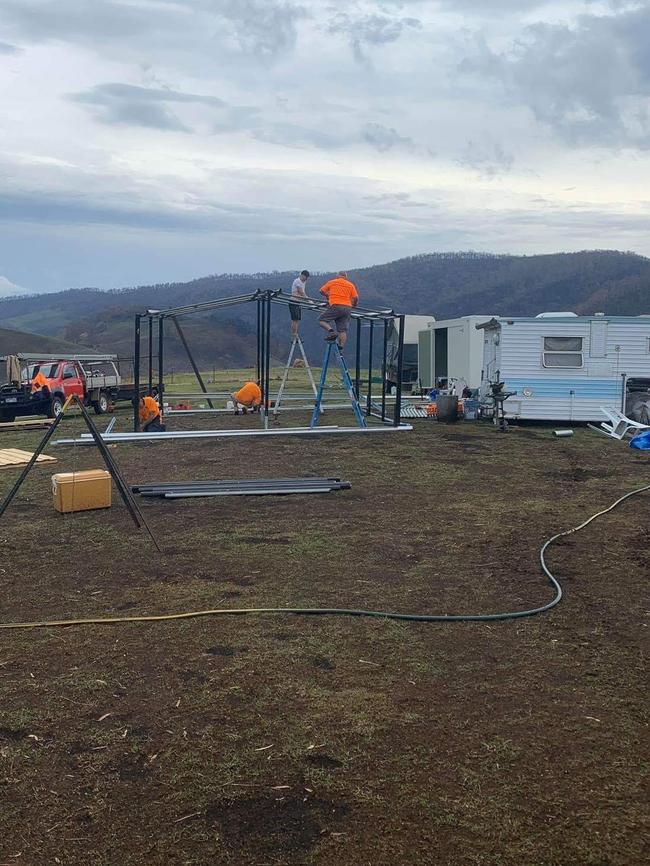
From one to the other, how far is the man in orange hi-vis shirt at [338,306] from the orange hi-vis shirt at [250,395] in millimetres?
4029

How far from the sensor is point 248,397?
18984mm

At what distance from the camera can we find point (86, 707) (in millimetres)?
4047

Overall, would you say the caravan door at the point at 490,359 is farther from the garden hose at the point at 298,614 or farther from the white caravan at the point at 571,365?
the garden hose at the point at 298,614

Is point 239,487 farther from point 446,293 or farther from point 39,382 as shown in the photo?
point 446,293

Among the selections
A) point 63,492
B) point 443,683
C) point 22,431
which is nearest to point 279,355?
point 22,431

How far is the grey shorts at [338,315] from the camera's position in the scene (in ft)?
48.8

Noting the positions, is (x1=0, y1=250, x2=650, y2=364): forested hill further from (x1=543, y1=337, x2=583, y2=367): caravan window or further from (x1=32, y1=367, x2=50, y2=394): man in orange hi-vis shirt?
(x1=543, y1=337, x2=583, y2=367): caravan window

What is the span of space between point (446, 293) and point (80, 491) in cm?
10064

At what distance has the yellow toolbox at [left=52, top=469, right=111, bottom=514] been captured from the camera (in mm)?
8547

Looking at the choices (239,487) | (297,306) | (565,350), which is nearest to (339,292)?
(297,306)

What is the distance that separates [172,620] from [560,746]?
Answer: 265cm

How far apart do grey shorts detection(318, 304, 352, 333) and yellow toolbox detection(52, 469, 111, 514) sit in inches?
284

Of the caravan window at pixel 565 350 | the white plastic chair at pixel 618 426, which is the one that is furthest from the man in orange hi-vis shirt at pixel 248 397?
the white plastic chair at pixel 618 426

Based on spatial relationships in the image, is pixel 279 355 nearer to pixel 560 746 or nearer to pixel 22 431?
pixel 22 431
